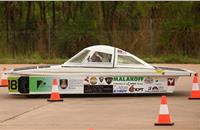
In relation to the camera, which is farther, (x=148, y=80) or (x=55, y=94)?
(x=148, y=80)

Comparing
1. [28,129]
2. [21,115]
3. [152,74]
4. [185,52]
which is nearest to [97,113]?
[21,115]

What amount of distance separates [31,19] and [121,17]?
21.2 ft

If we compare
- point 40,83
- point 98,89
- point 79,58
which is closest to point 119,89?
point 98,89

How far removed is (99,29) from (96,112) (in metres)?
26.9

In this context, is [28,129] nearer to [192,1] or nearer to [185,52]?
[185,52]

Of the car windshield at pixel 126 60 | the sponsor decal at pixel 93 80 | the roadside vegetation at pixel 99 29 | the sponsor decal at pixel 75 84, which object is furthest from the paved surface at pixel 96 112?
the roadside vegetation at pixel 99 29

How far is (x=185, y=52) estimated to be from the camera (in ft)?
124

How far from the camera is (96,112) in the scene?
539 inches

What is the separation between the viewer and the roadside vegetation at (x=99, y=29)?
1474 inches

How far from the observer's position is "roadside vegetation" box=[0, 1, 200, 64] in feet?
123

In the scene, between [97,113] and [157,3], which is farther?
[157,3]

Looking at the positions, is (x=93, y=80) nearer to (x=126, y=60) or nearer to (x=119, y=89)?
(x=119, y=89)

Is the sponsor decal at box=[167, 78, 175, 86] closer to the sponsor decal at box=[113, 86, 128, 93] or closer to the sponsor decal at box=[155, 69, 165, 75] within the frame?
the sponsor decal at box=[155, 69, 165, 75]

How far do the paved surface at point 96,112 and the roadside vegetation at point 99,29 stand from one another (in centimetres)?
1824
